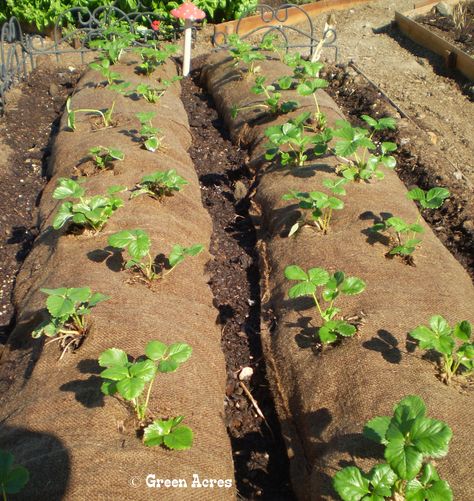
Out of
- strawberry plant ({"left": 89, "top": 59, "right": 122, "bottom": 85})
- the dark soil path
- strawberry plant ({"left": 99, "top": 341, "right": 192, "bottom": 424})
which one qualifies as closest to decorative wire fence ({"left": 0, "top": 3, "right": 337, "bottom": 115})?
strawberry plant ({"left": 89, "top": 59, "right": 122, "bottom": 85})

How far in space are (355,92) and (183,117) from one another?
191 cm

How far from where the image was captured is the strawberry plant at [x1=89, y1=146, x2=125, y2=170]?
12.7 ft

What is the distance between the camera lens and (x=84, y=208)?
10.3ft

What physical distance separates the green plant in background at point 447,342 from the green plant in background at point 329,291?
1.02 ft

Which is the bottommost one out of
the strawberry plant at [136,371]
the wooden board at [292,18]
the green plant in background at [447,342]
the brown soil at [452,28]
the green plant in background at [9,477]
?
the wooden board at [292,18]

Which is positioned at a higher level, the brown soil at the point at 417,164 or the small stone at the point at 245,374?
the brown soil at the point at 417,164

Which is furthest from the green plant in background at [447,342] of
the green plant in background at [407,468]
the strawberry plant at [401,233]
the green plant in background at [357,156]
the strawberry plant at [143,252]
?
the green plant in background at [357,156]

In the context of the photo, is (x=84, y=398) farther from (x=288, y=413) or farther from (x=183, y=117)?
(x=183, y=117)

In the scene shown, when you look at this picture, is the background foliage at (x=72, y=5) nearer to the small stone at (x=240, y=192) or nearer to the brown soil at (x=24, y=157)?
the brown soil at (x=24, y=157)

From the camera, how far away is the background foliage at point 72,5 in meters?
8.38

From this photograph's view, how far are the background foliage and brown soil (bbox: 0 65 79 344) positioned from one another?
7.42ft

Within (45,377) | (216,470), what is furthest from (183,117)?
(216,470)

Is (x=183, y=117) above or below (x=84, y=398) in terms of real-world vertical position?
below

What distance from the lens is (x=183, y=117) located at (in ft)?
17.3
